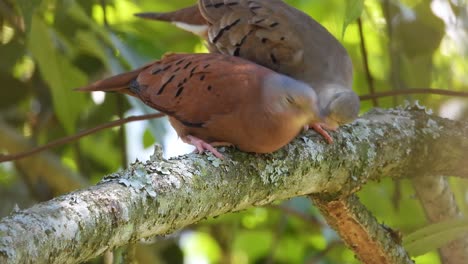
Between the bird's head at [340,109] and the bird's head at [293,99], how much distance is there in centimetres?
2

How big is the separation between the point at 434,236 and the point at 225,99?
25.0 inches

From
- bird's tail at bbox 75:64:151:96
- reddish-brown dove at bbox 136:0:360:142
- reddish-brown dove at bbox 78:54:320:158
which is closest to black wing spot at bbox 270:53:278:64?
reddish-brown dove at bbox 136:0:360:142

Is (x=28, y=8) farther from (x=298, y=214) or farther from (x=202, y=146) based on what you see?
(x=298, y=214)

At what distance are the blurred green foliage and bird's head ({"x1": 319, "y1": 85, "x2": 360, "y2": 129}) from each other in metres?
0.50

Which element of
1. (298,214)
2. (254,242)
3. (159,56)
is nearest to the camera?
(159,56)

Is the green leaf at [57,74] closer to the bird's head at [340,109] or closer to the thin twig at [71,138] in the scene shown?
the thin twig at [71,138]

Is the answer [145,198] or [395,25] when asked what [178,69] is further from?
[395,25]

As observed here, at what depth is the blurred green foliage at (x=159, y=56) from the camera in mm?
3016

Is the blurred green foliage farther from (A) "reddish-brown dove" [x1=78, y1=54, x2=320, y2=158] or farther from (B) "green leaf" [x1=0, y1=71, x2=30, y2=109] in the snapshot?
(A) "reddish-brown dove" [x1=78, y1=54, x2=320, y2=158]

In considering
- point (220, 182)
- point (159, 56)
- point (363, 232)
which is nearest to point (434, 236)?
point (363, 232)

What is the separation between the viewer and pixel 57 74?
3.03m

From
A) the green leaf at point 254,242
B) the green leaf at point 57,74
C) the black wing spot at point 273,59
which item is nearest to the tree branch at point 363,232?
the black wing spot at point 273,59

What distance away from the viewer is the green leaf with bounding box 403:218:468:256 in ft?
7.00

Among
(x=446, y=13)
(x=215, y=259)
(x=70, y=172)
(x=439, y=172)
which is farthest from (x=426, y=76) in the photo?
(x=215, y=259)
